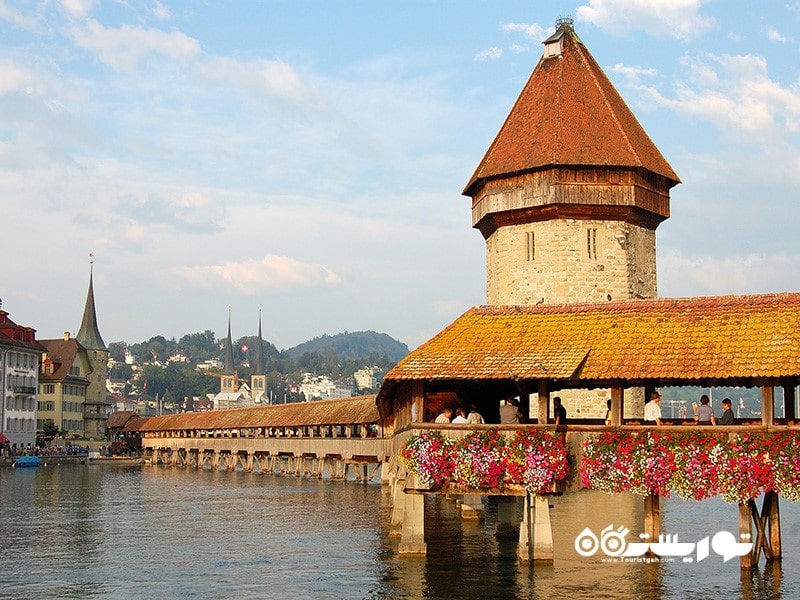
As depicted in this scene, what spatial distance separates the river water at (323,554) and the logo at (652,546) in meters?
0.37

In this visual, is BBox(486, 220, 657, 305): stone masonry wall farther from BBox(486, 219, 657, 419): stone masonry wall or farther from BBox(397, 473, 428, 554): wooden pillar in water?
BBox(397, 473, 428, 554): wooden pillar in water

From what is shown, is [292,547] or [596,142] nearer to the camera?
[292,547]

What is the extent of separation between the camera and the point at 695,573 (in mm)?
21984

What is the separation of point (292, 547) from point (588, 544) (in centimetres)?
666

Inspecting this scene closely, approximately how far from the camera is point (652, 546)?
2388 cm

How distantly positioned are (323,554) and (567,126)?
23064 millimetres

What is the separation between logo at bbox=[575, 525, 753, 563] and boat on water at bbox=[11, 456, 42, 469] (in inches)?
2217

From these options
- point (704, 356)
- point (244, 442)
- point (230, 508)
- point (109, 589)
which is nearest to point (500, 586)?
point (704, 356)

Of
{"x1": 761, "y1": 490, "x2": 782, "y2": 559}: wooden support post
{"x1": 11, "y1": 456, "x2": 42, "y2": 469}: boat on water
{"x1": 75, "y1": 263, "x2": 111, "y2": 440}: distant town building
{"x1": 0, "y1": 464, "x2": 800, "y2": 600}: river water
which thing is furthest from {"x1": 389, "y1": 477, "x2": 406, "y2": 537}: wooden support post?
{"x1": 75, "y1": 263, "x2": 111, "y2": 440}: distant town building

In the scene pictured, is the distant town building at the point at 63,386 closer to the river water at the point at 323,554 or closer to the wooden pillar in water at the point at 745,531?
the river water at the point at 323,554

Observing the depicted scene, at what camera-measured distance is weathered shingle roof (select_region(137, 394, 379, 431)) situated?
5433 centimetres

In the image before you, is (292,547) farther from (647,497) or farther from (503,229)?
(503,229)

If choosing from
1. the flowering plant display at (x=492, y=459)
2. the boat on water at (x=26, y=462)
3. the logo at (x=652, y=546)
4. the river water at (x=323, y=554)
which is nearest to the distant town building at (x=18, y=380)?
the boat on water at (x=26, y=462)

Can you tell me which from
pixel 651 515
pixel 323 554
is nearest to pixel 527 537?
pixel 651 515
